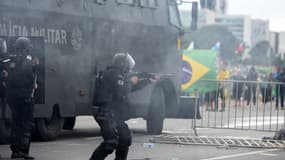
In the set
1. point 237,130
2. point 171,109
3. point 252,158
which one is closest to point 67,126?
point 171,109

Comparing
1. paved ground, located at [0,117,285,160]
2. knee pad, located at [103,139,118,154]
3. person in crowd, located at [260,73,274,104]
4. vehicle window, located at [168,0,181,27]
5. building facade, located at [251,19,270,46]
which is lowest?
paved ground, located at [0,117,285,160]

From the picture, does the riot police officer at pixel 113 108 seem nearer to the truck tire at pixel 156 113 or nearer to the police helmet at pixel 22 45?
the police helmet at pixel 22 45

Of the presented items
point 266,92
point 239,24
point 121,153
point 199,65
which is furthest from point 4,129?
point 239,24

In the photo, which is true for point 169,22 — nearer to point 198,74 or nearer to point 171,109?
point 171,109

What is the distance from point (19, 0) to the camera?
13594mm

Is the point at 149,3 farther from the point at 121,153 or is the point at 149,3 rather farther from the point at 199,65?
the point at 199,65

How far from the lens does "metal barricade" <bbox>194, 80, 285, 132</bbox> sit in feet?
61.8

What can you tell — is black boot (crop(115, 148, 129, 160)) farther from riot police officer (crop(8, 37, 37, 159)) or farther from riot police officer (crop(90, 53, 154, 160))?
riot police officer (crop(8, 37, 37, 159))

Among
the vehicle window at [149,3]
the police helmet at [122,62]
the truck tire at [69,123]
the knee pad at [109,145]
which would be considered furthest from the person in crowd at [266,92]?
the knee pad at [109,145]

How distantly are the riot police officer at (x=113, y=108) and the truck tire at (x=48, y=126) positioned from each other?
4340 mm

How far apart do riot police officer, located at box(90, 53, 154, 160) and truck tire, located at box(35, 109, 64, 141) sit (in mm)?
4340

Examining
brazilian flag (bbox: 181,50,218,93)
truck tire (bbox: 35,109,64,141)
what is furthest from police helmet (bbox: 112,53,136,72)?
brazilian flag (bbox: 181,50,218,93)

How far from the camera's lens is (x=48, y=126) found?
15031 millimetres

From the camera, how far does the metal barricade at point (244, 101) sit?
18828 millimetres
